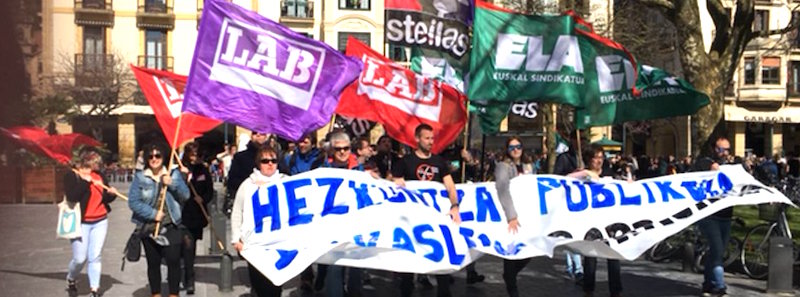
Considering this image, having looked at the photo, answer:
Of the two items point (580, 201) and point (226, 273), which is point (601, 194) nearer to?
point (580, 201)

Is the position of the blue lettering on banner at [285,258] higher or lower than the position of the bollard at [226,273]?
higher

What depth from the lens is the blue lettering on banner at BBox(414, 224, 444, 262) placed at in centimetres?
626

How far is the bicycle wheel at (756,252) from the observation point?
9.25 meters

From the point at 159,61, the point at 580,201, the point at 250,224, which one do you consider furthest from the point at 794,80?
the point at 250,224

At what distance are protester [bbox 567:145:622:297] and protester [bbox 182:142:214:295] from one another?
3.93m

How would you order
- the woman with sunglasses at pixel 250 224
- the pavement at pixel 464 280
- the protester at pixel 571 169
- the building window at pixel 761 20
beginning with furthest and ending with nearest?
the building window at pixel 761 20
the protester at pixel 571 169
the pavement at pixel 464 280
the woman with sunglasses at pixel 250 224

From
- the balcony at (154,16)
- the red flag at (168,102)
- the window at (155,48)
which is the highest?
the balcony at (154,16)

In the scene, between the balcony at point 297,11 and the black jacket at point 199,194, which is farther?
the balcony at point 297,11

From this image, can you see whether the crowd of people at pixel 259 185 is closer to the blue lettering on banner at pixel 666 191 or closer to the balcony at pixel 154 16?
the blue lettering on banner at pixel 666 191

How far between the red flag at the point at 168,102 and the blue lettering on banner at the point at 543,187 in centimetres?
341

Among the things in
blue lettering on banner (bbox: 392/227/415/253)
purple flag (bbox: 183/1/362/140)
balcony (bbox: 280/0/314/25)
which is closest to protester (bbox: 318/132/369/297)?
purple flag (bbox: 183/1/362/140)

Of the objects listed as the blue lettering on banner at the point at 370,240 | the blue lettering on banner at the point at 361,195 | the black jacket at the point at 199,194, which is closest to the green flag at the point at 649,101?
the blue lettering on banner at the point at 361,195

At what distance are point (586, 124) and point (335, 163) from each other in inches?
141

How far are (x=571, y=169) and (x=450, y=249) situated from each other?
9.31ft
